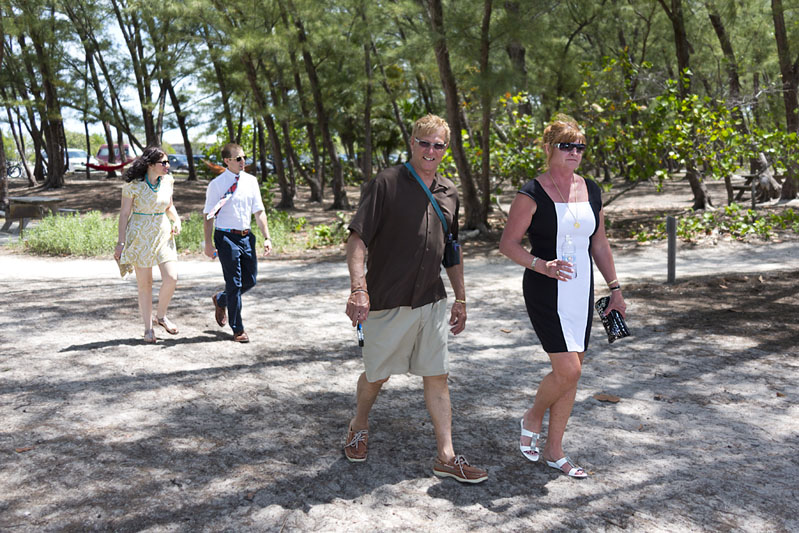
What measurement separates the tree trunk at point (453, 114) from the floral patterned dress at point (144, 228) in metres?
7.47

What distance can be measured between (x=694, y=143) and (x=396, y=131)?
2503cm

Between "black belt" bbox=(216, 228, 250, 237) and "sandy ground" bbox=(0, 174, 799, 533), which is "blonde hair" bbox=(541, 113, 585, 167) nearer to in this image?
"sandy ground" bbox=(0, 174, 799, 533)

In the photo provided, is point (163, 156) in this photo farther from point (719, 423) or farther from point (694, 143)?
point (694, 143)

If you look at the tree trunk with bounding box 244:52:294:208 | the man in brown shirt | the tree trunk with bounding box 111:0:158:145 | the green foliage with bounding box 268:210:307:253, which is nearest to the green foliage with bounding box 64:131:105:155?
the tree trunk with bounding box 111:0:158:145

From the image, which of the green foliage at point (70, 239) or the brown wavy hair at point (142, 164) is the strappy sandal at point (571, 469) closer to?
the brown wavy hair at point (142, 164)

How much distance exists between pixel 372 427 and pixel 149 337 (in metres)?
2.80

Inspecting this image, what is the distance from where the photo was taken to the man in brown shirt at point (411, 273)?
347 cm

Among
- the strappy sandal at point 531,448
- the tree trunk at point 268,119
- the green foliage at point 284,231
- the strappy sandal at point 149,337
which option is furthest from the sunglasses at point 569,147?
the tree trunk at point 268,119

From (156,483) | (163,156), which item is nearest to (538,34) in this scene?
(163,156)

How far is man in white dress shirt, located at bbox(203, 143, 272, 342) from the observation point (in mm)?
6156

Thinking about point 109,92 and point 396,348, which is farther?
point 109,92

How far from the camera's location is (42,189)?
2864cm

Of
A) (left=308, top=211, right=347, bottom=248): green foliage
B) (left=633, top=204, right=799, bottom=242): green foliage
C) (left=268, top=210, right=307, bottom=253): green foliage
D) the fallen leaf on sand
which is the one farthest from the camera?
(left=308, top=211, right=347, bottom=248): green foliage

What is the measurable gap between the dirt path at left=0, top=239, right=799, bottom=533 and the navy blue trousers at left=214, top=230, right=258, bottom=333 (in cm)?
34
